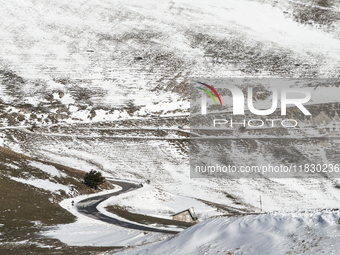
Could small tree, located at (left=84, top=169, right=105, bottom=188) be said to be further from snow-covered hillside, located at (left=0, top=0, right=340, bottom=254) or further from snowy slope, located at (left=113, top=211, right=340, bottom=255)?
snowy slope, located at (left=113, top=211, right=340, bottom=255)

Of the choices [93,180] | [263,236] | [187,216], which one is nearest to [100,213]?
[187,216]

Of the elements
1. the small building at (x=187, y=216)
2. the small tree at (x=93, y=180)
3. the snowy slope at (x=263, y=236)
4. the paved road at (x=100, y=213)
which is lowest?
the small building at (x=187, y=216)

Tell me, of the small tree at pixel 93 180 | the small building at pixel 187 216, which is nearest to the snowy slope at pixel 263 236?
the small building at pixel 187 216

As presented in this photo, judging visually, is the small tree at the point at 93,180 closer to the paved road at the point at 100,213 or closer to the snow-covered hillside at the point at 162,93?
the paved road at the point at 100,213

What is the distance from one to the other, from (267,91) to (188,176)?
122 ft

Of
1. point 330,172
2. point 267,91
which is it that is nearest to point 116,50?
point 267,91

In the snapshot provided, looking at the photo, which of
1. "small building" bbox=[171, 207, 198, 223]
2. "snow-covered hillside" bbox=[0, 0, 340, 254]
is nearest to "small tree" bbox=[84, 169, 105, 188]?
"snow-covered hillside" bbox=[0, 0, 340, 254]

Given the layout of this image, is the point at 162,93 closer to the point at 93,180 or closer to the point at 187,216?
the point at 93,180

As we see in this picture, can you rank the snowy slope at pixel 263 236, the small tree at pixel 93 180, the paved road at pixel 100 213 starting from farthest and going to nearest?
1. the small tree at pixel 93 180
2. the paved road at pixel 100 213
3. the snowy slope at pixel 263 236

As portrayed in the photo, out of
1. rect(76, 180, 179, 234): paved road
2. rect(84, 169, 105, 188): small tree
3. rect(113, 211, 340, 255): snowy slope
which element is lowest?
rect(76, 180, 179, 234): paved road

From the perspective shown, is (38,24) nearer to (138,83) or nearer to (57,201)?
(138,83)

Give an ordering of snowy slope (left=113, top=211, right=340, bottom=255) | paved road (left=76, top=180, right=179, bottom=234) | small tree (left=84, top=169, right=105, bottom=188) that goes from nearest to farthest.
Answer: snowy slope (left=113, top=211, right=340, bottom=255), paved road (left=76, top=180, right=179, bottom=234), small tree (left=84, top=169, right=105, bottom=188)

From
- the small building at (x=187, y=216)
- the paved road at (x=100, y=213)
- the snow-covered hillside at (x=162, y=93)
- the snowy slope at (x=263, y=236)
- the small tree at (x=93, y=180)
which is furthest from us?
the small tree at (x=93, y=180)

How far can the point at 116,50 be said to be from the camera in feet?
398
